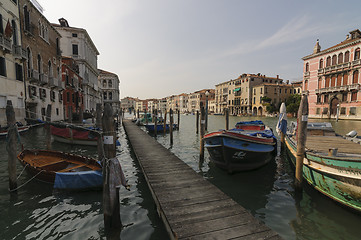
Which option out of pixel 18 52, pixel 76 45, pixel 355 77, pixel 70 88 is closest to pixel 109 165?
pixel 18 52

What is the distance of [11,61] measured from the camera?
1483 centimetres

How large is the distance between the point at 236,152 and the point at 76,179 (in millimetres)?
5492

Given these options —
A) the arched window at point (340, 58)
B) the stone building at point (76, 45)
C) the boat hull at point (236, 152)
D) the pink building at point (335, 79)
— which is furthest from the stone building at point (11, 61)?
the arched window at point (340, 58)

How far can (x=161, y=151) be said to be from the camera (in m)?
9.38

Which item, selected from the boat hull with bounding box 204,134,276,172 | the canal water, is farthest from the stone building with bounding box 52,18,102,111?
the boat hull with bounding box 204,134,276,172

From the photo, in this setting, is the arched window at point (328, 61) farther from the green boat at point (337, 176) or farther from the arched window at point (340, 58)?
the green boat at point (337, 176)

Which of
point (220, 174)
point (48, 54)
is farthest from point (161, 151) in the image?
point (48, 54)

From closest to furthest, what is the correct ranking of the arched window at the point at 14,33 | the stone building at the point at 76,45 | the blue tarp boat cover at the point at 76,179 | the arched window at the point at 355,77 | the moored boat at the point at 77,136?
1. the blue tarp boat cover at the point at 76,179
2. the moored boat at the point at 77,136
3. the arched window at the point at 14,33
4. the arched window at the point at 355,77
5. the stone building at the point at 76,45

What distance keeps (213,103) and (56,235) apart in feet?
273

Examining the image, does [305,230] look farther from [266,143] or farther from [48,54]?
[48,54]

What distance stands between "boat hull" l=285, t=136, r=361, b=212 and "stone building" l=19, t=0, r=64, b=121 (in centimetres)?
1782

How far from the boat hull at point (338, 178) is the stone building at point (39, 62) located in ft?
58.4

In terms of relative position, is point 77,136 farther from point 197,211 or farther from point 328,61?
point 328,61

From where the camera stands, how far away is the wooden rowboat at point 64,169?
18.7 ft
